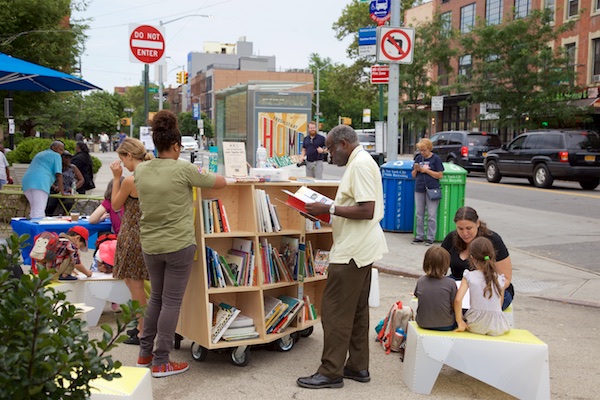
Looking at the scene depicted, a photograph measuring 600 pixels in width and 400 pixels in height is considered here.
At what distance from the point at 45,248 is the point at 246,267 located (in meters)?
2.11

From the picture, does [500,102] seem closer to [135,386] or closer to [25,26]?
[25,26]

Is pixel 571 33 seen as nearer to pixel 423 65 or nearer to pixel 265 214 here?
pixel 423 65

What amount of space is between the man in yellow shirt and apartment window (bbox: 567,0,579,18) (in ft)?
111

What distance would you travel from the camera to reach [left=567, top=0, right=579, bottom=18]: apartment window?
113 feet

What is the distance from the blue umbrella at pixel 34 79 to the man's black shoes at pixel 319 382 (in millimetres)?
5514

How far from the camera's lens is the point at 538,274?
9.50 meters

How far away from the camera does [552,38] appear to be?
3206cm

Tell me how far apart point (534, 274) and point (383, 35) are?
5.32 metres

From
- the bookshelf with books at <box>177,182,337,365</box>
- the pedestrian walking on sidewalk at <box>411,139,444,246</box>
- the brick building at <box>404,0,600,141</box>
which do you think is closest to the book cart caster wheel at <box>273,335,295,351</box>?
the bookshelf with books at <box>177,182,337,365</box>

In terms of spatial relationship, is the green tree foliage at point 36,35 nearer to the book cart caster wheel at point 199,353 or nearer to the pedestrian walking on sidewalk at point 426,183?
the pedestrian walking on sidewalk at point 426,183

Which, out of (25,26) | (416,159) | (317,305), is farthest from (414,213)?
(25,26)

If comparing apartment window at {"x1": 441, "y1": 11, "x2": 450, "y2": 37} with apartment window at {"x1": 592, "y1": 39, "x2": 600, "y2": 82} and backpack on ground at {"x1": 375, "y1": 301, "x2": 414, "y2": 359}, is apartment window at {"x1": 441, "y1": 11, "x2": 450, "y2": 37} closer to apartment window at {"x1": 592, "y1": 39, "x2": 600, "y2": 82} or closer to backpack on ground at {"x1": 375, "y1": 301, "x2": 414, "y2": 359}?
apartment window at {"x1": 592, "y1": 39, "x2": 600, "y2": 82}

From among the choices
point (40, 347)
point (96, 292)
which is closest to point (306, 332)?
point (96, 292)

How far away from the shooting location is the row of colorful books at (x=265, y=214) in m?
5.68
